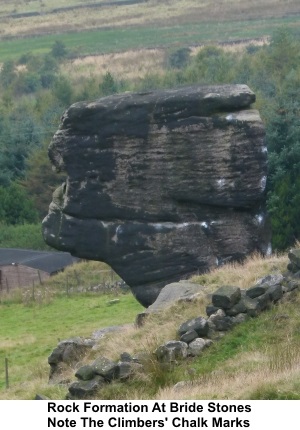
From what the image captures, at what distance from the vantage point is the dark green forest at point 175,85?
1978 inches

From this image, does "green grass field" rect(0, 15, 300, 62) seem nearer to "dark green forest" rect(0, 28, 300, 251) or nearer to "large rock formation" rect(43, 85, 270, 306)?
"dark green forest" rect(0, 28, 300, 251)

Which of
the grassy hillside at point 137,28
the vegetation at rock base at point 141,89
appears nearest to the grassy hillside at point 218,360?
the vegetation at rock base at point 141,89

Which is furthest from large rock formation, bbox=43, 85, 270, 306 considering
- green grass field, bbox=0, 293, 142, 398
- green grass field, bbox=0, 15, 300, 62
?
green grass field, bbox=0, 15, 300, 62

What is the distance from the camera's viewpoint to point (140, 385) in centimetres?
2034

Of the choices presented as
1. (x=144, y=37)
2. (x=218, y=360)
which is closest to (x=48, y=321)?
(x=218, y=360)

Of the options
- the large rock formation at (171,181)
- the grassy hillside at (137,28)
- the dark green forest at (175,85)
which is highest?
the large rock formation at (171,181)

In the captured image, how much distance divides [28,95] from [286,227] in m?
96.0

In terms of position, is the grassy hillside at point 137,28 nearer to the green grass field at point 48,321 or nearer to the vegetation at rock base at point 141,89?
the vegetation at rock base at point 141,89

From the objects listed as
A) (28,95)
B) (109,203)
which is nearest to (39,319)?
(109,203)

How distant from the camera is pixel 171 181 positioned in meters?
33.3

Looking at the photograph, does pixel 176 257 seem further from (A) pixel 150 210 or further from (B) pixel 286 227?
(B) pixel 286 227

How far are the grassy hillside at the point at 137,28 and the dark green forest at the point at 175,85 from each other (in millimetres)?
25468

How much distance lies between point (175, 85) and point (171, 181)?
68.1 meters

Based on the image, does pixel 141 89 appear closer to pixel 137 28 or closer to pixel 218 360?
pixel 218 360
